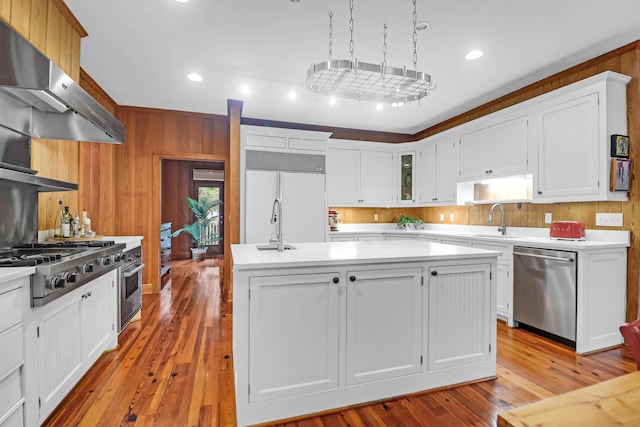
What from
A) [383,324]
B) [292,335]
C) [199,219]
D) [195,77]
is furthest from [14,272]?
[199,219]

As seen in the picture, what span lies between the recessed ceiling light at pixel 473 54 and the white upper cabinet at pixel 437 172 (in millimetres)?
1652

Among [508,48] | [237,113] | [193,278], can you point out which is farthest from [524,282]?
[193,278]

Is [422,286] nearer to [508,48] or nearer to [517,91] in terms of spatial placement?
[508,48]

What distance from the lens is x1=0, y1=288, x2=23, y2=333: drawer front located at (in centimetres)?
135

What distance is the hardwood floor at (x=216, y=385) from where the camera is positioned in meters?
1.84

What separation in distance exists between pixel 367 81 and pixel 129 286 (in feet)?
9.51

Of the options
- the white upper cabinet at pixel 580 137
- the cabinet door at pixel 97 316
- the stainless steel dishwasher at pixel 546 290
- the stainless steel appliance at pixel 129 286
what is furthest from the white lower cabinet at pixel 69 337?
the white upper cabinet at pixel 580 137

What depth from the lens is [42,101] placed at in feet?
6.75

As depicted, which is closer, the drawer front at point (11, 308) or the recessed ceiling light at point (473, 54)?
the drawer front at point (11, 308)

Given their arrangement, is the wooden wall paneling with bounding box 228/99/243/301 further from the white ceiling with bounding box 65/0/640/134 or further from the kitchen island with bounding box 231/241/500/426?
the kitchen island with bounding box 231/241/500/426

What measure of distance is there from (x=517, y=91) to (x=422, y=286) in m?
3.14

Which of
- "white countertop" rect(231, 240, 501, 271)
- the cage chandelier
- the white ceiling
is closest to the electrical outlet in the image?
the white ceiling

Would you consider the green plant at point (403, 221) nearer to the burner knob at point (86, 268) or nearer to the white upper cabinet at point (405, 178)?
the white upper cabinet at point (405, 178)

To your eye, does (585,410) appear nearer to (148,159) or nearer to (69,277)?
(69,277)
